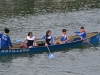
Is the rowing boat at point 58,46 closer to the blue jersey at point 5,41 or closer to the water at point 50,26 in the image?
the water at point 50,26

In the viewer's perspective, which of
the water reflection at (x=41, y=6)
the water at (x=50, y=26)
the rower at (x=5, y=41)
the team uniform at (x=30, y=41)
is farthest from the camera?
the water reflection at (x=41, y=6)

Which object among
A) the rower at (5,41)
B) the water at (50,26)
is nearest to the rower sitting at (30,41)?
the water at (50,26)

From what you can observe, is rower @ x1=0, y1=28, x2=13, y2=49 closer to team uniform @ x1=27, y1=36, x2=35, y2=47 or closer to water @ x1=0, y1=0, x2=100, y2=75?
water @ x1=0, y1=0, x2=100, y2=75

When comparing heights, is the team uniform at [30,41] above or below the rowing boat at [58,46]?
above

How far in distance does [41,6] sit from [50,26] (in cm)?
1262

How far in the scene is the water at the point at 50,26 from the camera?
21578 millimetres

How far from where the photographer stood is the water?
850 inches

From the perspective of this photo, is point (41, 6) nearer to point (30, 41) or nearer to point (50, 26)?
point (50, 26)

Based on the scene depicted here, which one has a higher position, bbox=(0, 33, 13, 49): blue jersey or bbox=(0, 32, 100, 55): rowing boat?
bbox=(0, 33, 13, 49): blue jersey

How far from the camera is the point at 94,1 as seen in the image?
50.9 m

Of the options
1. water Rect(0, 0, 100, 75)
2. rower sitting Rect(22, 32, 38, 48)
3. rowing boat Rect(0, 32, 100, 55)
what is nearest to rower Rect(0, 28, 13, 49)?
rowing boat Rect(0, 32, 100, 55)

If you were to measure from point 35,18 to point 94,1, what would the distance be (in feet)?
49.3

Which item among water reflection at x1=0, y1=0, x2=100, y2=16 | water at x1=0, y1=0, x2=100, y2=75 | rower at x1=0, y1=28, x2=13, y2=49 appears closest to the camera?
water at x1=0, y1=0, x2=100, y2=75

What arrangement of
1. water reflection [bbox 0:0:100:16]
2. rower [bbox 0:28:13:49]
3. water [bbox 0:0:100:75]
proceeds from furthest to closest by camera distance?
1. water reflection [bbox 0:0:100:16]
2. rower [bbox 0:28:13:49]
3. water [bbox 0:0:100:75]
